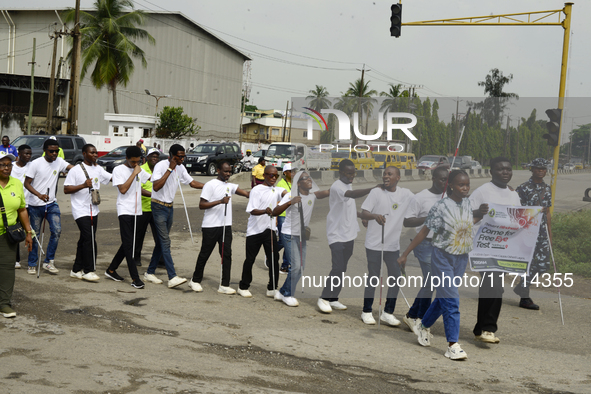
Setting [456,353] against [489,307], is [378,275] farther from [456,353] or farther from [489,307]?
[456,353]

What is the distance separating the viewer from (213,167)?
31.4m

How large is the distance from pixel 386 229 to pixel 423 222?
1.46 feet

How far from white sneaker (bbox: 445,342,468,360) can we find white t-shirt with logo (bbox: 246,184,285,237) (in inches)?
116

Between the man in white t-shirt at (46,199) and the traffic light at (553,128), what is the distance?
6920 mm

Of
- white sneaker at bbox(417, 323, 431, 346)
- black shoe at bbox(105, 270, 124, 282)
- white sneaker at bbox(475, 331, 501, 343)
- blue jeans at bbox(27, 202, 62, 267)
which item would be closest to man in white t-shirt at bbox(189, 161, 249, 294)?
black shoe at bbox(105, 270, 124, 282)

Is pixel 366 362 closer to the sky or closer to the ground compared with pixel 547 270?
closer to the ground

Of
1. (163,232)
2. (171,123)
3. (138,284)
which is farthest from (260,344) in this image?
(171,123)

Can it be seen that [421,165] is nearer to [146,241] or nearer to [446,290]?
[446,290]

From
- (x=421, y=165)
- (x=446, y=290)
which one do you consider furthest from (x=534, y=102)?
(x=446, y=290)

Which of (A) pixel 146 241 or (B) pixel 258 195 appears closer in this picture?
(B) pixel 258 195

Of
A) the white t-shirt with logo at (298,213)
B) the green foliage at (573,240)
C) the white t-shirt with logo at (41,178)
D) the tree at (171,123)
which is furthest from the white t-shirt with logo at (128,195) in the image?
the tree at (171,123)

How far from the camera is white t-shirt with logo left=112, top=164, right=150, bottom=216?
8.05 metres

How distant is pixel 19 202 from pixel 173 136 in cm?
4669

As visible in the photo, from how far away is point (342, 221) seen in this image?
284 inches
